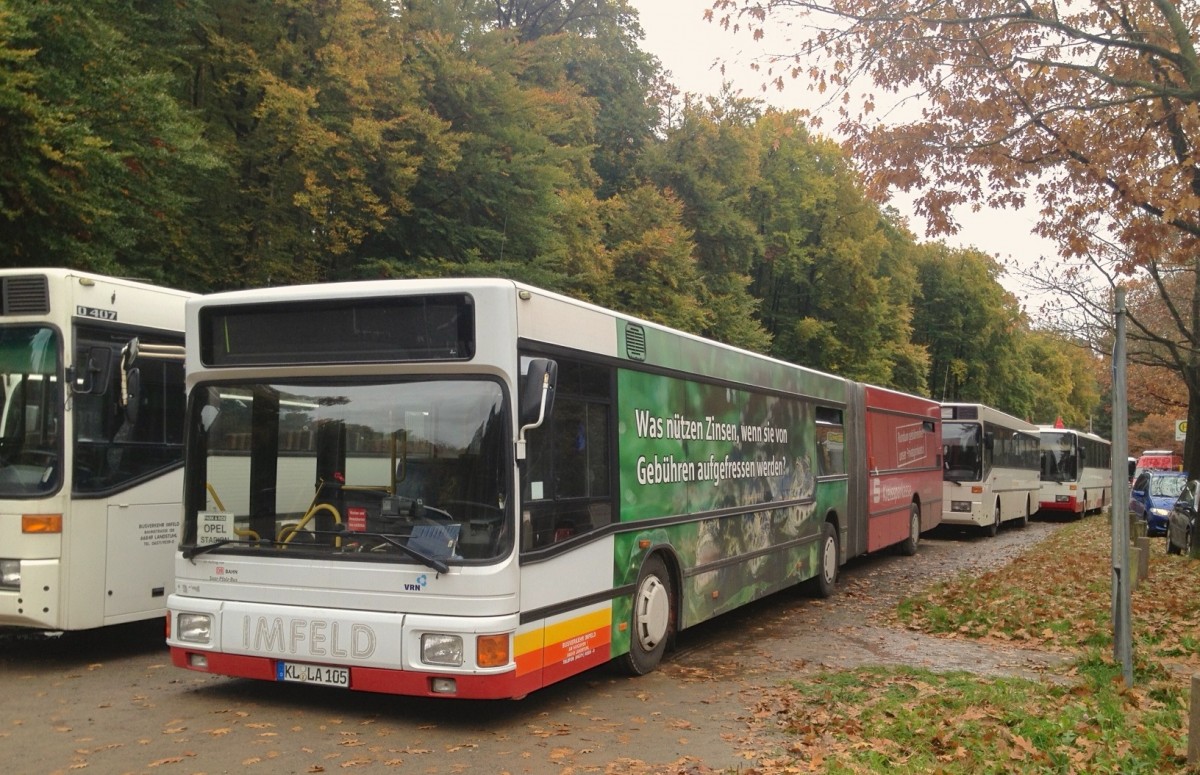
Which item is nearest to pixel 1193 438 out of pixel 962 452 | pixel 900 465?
pixel 962 452

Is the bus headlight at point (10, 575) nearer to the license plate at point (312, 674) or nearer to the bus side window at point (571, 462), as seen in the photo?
the license plate at point (312, 674)

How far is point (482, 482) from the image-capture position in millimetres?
7078

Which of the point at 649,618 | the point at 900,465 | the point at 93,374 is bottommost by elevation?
the point at 649,618

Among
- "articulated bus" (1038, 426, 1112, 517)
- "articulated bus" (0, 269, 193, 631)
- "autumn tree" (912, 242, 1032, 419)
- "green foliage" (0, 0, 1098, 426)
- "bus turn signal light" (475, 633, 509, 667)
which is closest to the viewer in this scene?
"bus turn signal light" (475, 633, 509, 667)

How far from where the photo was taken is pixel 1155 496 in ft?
94.7

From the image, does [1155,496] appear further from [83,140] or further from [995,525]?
[83,140]

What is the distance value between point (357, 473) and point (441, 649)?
127 centimetres

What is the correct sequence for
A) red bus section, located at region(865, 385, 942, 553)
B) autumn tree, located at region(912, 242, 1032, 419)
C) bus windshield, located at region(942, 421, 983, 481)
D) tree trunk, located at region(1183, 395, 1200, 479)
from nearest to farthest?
red bus section, located at region(865, 385, 942, 553) → tree trunk, located at region(1183, 395, 1200, 479) → bus windshield, located at region(942, 421, 983, 481) → autumn tree, located at region(912, 242, 1032, 419)

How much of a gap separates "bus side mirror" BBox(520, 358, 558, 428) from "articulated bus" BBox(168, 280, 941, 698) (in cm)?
1

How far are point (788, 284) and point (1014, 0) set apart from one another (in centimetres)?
3439

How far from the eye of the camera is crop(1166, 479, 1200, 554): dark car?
20013mm

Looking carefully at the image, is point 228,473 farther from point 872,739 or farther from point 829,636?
point 829,636

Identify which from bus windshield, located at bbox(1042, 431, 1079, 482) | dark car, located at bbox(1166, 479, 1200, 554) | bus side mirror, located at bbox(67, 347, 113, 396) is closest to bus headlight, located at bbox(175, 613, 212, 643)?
bus side mirror, located at bbox(67, 347, 113, 396)

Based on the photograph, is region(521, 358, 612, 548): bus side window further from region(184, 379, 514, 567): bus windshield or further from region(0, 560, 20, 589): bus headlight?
region(0, 560, 20, 589): bus headlight
